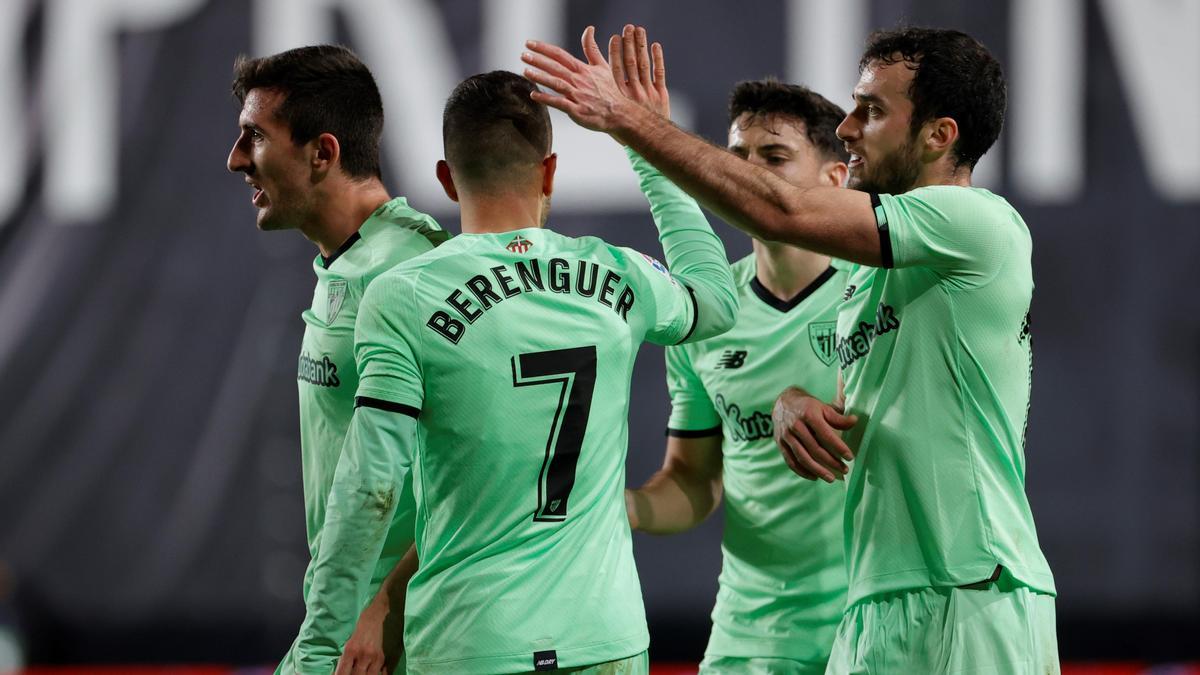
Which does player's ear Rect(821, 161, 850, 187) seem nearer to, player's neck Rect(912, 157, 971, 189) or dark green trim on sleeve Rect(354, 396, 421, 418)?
player's neck Rect(912, 157, 971, 189)

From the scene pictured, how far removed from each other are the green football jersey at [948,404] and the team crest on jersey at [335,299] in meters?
1.20

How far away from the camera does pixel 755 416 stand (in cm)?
384

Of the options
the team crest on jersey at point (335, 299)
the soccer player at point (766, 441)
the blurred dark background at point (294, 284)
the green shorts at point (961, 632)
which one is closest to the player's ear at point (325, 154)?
the team crest on jersey at point (335, 299)

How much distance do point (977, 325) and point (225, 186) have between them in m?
4.54

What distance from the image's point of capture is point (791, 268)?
13.0 ft

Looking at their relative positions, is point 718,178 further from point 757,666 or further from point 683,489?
point 757,666

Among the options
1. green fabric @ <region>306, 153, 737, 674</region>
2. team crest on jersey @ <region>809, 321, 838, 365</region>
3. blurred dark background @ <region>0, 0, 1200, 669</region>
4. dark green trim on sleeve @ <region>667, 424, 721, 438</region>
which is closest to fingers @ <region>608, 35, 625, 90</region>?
green fabric @ <region>306, 153, 737, 674</region>

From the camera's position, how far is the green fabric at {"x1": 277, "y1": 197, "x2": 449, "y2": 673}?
3.12m

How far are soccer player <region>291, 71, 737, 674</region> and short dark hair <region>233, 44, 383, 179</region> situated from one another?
71 cm

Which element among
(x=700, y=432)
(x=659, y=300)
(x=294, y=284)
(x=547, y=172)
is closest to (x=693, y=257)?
(x=659, y=300)

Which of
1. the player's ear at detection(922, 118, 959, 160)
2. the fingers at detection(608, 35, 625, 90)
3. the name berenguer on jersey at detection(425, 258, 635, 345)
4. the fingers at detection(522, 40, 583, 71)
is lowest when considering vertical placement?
the name berenguer on jersey at detection(425, 258, 635, 345)

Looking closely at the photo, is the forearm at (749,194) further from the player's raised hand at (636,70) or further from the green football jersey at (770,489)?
the green football jersey at (770,489)

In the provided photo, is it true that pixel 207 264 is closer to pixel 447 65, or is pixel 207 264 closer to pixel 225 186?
pixel 225 186

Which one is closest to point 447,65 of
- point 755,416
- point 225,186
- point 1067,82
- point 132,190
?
point 225,186
